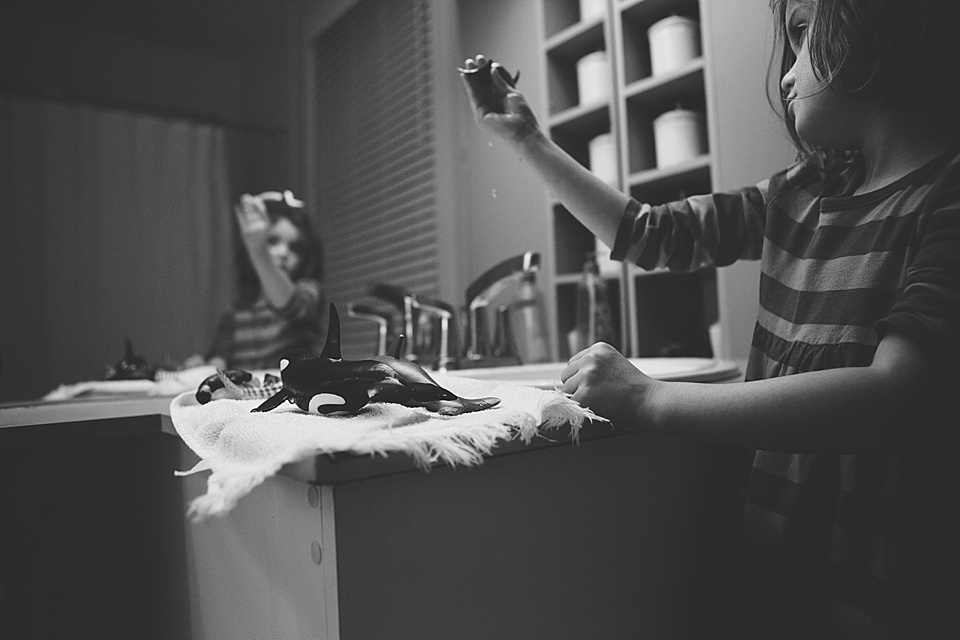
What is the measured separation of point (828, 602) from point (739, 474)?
0.13m

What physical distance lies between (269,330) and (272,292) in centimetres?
13

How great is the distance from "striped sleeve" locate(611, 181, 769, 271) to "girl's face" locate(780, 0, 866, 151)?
0.33ft

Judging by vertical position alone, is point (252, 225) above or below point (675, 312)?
above

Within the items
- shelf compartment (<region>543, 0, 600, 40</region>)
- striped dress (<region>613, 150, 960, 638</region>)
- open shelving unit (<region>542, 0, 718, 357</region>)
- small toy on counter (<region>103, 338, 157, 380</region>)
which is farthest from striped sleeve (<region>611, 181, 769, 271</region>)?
small toy on counter (<region>103, 338, 157, 380</region>)

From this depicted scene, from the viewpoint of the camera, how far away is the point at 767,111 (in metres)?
0.79

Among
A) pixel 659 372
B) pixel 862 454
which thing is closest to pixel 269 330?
pixel 659 372

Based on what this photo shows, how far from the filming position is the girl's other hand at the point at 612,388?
0.44 metres

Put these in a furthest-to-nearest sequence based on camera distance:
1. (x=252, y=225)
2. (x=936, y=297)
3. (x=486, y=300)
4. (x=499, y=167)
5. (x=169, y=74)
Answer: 1. (x=169, y=74)
2. (x=252, y=225)
3. (x=499, y=167)
4. (x=486, y=300)
5. (x=936, y=297)

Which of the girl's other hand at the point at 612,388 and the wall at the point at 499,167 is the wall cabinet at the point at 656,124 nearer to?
the wall at the point at 499,167

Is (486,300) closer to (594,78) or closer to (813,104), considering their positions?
(594,78)

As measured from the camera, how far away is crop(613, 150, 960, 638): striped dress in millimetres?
410

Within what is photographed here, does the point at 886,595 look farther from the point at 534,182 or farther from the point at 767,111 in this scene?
the point at 534,182

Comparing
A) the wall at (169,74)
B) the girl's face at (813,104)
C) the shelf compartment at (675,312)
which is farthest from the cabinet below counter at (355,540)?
Answer: the wall at (169,74)

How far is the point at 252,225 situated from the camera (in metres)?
1.44
